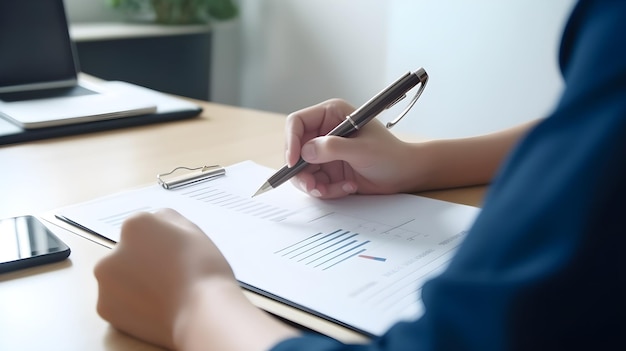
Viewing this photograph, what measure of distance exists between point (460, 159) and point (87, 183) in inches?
18.0

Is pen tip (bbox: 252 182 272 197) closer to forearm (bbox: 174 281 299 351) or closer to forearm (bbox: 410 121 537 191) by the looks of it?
forearm (bbox: 410 121 537 191)

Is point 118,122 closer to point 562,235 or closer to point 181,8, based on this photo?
point 562,235

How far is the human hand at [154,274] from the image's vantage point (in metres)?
0.53

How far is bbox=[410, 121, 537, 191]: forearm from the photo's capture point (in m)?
0.88

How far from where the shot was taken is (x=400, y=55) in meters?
2.38

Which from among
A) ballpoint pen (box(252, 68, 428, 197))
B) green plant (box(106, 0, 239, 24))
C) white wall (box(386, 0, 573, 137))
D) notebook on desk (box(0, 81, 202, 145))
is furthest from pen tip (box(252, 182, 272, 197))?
green plant (box(106, 0, 239, 24))

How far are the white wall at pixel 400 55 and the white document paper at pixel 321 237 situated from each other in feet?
3.55

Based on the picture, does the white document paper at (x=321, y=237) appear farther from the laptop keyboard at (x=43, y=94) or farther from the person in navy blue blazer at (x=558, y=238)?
the laptop keyboard at (x=43, y=94)

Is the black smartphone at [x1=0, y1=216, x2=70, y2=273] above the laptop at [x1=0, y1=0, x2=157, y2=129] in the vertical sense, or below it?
below

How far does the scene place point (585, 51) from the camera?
0.31 meters

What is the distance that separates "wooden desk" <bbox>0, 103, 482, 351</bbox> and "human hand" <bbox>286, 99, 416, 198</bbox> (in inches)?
2.7

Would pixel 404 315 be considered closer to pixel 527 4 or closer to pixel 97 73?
pixel 527 4

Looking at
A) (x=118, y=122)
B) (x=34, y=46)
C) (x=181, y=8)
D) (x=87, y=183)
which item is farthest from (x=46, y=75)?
(x=181, y=8)

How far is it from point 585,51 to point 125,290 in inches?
14.8
